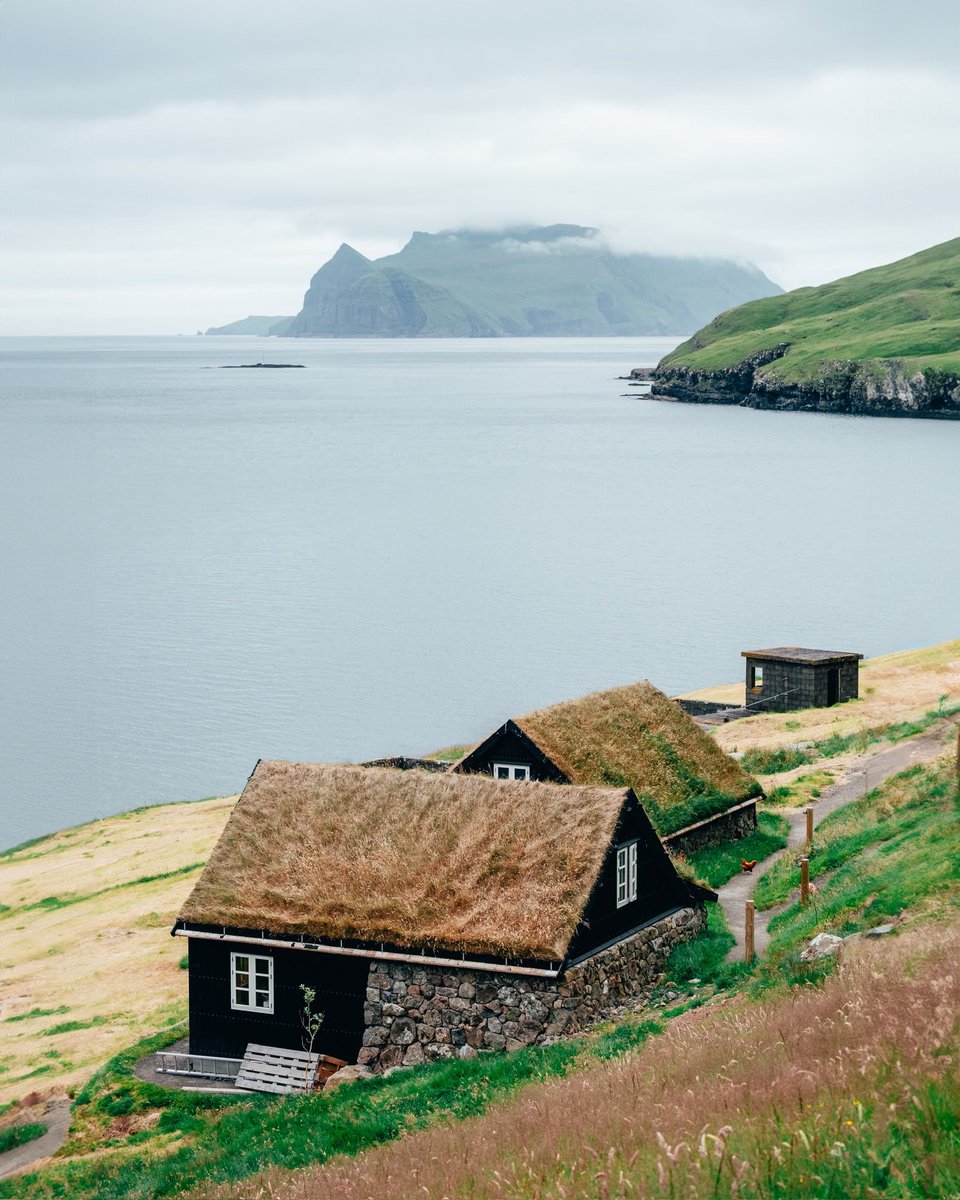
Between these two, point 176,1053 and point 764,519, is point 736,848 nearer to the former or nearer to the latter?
point 176,1053

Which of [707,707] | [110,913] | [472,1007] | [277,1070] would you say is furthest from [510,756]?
[707,707]

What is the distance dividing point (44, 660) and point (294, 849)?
6709 centimetres

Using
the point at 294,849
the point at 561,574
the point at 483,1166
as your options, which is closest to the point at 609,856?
the point at 294,849

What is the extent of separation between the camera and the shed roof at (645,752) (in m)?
36.9

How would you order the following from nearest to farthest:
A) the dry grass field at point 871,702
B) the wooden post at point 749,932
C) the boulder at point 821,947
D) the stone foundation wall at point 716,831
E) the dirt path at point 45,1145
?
the boulder at point 821,947 → the dirt path at point 45,1145 → the wooden post at point 749,932 → the stone foundation wall at point 716,831 → the dry grass field at point 871,702

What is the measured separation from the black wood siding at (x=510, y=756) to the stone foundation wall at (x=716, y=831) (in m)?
3.80

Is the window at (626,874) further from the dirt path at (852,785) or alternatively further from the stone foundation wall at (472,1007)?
the dirt path at (852,785)

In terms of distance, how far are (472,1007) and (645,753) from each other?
13431 mm

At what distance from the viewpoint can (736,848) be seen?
129 feet

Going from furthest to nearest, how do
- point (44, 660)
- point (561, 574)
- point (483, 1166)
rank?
point (561, 574) → point (44, 660) → point (483, 1166)

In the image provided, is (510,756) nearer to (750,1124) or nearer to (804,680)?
(750,1124)

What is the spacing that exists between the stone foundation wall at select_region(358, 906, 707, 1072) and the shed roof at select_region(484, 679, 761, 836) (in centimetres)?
887

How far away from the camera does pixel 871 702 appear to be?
61844 millimetres

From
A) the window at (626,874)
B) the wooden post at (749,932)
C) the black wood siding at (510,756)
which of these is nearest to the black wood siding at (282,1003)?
the window at (626,874)
